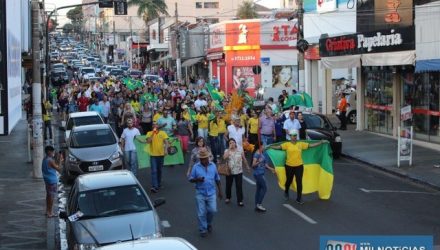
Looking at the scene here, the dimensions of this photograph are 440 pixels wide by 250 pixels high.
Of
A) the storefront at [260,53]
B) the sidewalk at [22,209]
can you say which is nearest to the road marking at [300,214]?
the sidewalk at [22,209]

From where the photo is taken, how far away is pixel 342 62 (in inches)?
1251

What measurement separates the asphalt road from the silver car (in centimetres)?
112

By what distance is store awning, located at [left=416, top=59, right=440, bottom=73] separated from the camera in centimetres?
2388

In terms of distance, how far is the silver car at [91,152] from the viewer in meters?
20.6

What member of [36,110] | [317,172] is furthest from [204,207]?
[36,110]

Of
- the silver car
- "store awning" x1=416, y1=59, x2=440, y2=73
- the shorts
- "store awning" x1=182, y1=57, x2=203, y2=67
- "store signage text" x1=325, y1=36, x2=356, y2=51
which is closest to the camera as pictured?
the shorts

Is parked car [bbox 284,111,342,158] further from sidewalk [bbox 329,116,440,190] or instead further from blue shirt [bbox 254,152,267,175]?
blue shirt [bbox 254,152,267,175]

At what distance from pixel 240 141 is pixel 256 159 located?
453 cm

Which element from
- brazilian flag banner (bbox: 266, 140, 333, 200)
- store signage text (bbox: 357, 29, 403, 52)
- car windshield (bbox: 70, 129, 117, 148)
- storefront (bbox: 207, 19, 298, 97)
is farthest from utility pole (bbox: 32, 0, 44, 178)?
storefront (bbox: 207, 19, 298, 97)

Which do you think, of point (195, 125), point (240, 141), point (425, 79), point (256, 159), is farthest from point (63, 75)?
point (256, 159)

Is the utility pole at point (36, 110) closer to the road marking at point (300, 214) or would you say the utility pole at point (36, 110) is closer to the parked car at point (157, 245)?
the road marking at point (300, 214)

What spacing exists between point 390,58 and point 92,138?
12.0 m

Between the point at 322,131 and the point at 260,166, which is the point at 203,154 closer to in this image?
the point at 260,166

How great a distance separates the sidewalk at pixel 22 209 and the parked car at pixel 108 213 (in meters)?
1.79
